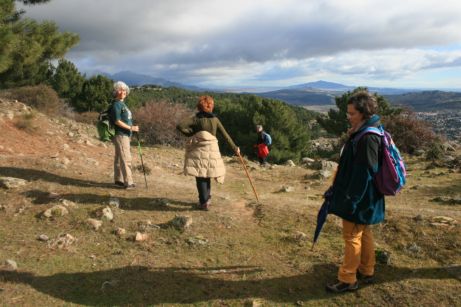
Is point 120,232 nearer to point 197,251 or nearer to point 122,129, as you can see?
point 197,251

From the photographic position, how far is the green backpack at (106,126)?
7.14 m

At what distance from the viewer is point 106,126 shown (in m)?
7.16

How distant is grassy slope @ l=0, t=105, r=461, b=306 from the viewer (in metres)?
4.32

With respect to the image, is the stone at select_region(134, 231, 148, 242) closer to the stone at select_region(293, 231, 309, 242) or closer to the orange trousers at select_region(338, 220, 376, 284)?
the stone at select_region(293, 231, 309, 242)

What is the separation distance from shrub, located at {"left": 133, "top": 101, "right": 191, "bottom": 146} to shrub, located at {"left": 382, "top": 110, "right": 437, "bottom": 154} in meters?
12.3

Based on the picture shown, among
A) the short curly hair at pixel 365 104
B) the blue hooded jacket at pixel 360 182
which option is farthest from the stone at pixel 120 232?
the short curly hair at pixel 365 104

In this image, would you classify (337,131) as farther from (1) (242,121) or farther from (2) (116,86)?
(2) (116,86)

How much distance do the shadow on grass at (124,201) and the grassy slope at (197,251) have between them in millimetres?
18

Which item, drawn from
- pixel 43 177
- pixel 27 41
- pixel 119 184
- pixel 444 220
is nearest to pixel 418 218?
pixel 444 220

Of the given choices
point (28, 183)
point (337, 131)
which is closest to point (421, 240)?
point (28, 183)

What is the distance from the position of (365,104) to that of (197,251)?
307 centimetres

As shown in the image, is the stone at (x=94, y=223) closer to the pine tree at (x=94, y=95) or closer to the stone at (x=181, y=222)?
the stone at (x=181, y=222)

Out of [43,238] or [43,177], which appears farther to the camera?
[43,177]

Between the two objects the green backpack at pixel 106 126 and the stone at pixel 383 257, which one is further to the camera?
the green backpack at pixel 106 126
